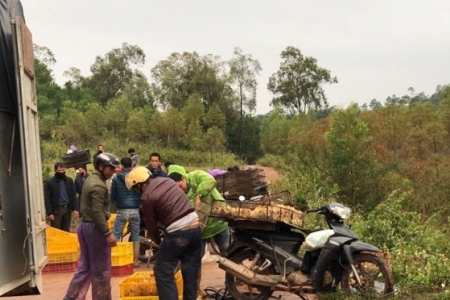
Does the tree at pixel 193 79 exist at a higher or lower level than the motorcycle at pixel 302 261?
higher

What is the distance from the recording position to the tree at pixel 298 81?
182ft

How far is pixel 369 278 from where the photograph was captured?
641 cm

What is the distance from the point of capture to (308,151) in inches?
688

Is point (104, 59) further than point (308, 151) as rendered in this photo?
Yes

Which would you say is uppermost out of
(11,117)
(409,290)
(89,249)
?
(11,117)

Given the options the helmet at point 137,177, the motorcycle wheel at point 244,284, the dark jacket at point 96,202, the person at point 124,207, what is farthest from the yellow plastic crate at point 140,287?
the person at point 124,207

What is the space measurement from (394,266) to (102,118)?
3372 centimetres

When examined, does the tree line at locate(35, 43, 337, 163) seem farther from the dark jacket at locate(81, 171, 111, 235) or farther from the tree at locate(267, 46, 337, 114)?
the dark jacket at locate(81, 171, 111, 235)

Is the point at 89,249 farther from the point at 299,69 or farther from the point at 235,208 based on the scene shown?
the point at 299,69

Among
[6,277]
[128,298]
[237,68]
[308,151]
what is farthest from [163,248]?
[237,68]

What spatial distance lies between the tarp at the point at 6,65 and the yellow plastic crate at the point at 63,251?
4881 millimetres

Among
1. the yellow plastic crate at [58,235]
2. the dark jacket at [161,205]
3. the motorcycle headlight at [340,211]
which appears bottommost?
the yellow plastic crate at [58,235]


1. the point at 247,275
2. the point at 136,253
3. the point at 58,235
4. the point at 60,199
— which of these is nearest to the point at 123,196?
the point at 136,253

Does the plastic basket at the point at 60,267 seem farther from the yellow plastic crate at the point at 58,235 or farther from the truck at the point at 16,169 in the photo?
the truck at the point at 16,169
